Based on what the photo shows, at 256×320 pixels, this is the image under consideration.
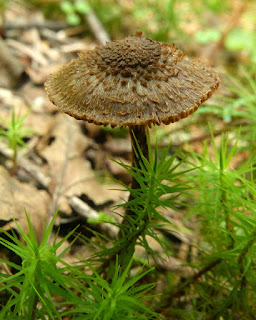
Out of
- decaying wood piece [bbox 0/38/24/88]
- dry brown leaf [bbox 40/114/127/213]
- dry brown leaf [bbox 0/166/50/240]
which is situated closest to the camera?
dry brown leaf [bbox 0/166/50/240]

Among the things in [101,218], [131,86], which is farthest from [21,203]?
[131,86]

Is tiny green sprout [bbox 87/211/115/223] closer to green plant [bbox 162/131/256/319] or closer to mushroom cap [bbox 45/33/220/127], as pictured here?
green plant [bbox 162/131/256/319]

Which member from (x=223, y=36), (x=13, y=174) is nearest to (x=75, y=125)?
(x=13, y=174)

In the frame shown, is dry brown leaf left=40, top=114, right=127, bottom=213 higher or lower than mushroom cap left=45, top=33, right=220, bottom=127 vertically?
lower

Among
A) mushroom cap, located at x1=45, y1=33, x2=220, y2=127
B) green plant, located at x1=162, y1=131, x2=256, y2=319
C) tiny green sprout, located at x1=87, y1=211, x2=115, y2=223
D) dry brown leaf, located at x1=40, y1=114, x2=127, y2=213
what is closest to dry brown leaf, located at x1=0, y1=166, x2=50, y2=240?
dry brown leaf, located at x1=40, y1=114, x2=127, y2=213

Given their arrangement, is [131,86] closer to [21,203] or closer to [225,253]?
[225,253]

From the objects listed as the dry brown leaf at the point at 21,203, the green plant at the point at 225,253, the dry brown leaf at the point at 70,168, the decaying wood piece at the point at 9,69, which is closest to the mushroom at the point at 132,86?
the green plant at the point at 225,253
